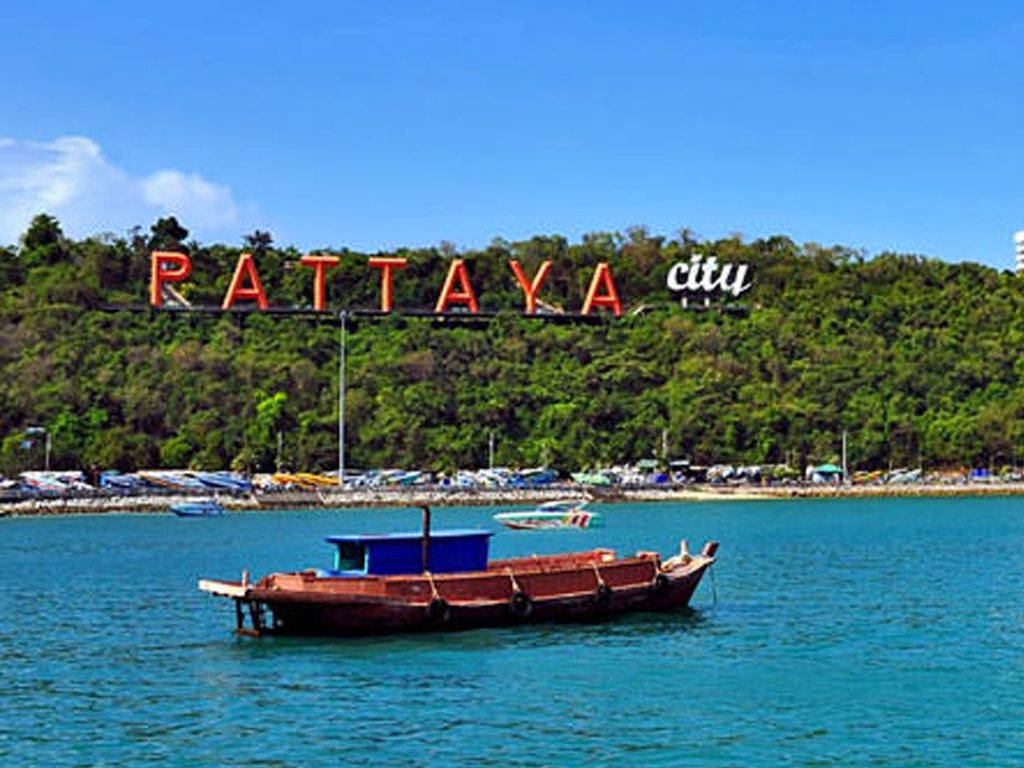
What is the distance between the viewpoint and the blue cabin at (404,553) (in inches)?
1602

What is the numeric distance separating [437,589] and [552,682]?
7275 mm

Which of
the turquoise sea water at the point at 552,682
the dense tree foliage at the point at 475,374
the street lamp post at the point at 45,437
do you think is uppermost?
the dense tree foliage at the point at 475,374

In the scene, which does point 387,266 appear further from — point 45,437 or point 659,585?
point 659,585

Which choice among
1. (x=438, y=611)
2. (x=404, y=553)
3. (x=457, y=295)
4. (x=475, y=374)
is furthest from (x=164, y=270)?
(x=438, y=611)

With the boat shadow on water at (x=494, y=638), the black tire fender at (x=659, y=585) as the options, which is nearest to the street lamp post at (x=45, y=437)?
the boat shadow on water at (x=494, y=638)

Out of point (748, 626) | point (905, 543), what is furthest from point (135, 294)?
point (748, 626)

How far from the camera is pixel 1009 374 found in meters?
166

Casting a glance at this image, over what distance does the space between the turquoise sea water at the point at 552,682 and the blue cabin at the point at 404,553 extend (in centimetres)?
231

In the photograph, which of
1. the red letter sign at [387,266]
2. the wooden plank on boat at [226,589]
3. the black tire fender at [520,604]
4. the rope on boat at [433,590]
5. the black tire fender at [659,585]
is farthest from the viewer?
the red letter sign at [387,266]

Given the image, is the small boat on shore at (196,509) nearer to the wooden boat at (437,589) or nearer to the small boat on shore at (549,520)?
the small boat on shore at (549,520)

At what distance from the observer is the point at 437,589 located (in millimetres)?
40219

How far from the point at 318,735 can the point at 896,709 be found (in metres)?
12.0

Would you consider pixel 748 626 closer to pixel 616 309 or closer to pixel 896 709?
pixel 896 709

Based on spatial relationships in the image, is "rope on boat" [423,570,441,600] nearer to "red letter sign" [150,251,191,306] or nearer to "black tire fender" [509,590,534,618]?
"black tire fender" [509,590,534,618]
